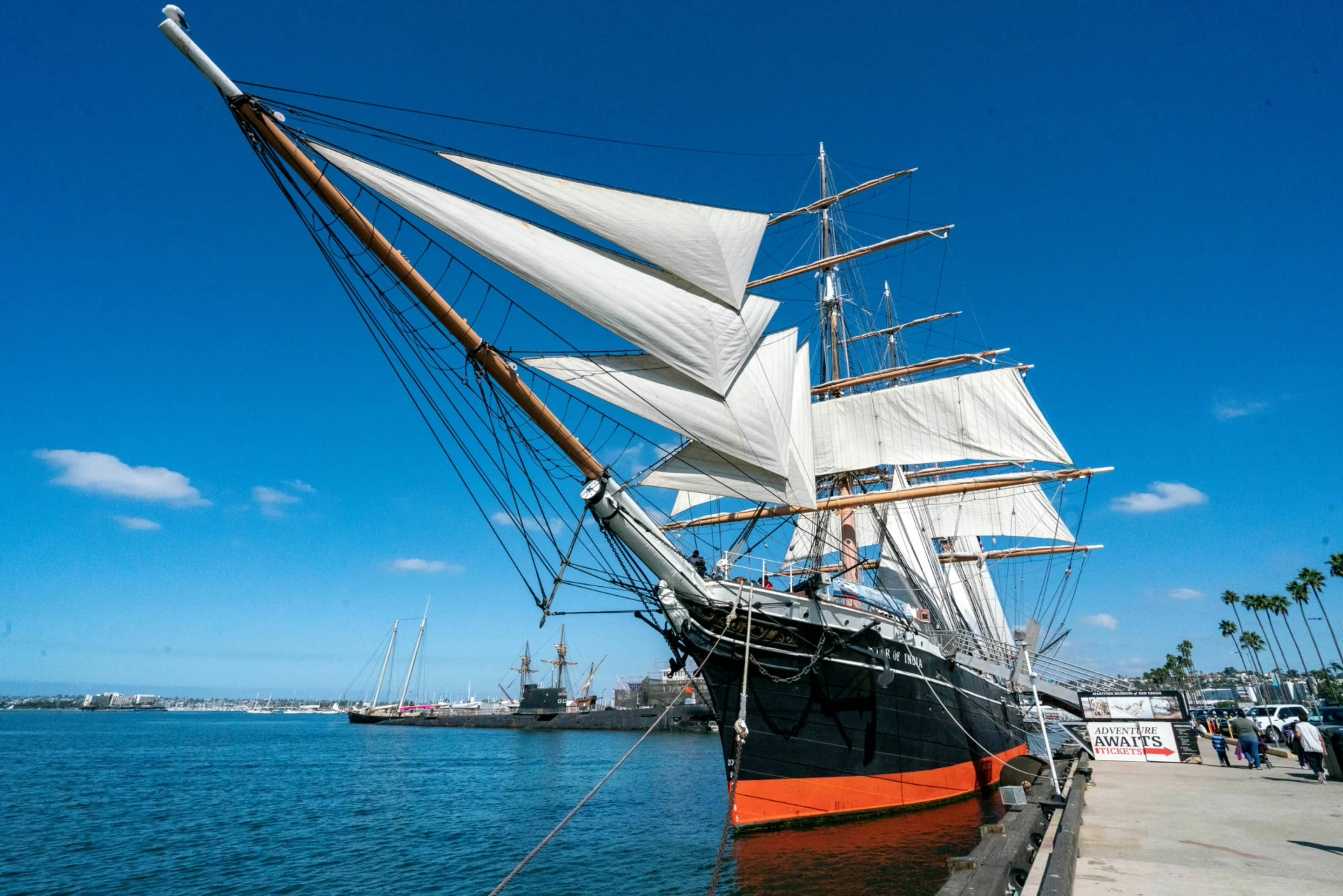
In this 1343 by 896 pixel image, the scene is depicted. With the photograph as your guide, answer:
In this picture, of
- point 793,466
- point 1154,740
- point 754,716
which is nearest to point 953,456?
point 1154,740

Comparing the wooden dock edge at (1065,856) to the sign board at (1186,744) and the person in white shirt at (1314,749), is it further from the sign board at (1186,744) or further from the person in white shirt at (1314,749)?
the sign board at (1186,744)

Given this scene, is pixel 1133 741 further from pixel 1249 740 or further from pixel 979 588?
pixel 979 588

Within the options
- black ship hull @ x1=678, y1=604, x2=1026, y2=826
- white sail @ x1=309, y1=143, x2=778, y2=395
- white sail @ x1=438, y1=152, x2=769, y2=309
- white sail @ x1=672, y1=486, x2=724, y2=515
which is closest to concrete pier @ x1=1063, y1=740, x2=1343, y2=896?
black ship hull @ x1=678, y1=604, x2=1026, y2=826

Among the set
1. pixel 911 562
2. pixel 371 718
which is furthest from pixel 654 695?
pixel 911 562

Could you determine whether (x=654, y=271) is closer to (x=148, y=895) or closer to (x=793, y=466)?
(x=793, y=466)

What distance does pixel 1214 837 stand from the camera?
26.1 ft

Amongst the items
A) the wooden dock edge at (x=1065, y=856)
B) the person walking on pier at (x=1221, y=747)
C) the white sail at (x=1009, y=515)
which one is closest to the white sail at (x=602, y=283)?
the wooden dock edge at (x=1065, y=856)

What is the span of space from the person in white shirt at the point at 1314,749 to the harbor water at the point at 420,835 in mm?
6210

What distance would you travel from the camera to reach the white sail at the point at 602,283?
9.98 meters

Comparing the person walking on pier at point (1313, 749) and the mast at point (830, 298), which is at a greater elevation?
the mast at point (830, 298)

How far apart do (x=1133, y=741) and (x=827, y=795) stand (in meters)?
11.1

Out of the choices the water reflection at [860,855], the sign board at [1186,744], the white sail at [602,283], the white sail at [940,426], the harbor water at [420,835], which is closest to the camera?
the white sail at [602,283]

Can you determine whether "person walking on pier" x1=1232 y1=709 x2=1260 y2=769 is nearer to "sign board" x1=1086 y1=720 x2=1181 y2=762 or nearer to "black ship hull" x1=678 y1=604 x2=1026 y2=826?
"sign board" x1=1086 y1=720 x2=1181 y2=762

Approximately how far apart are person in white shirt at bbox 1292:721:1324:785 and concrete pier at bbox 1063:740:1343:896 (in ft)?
0.93
